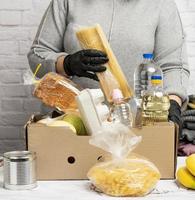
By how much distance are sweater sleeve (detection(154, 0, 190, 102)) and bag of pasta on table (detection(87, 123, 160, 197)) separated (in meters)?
0.57

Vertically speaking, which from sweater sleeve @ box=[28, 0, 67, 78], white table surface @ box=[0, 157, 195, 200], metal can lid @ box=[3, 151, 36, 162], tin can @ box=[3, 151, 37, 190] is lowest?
white table surface @ box=[0, 157, 195, 200]

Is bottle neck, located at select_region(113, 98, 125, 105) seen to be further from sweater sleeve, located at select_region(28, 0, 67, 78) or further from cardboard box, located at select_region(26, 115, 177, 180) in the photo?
sweater sleeve, located at select_region(28, 0, 67, 78)

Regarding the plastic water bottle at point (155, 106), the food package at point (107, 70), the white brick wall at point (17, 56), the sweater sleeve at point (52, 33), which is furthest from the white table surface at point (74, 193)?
the white brick wall at point (17, 56)

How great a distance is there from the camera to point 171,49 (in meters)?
1.60

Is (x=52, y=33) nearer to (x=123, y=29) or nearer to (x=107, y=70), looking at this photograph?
(x=123, y=29)

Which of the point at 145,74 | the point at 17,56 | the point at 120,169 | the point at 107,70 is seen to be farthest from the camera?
the point at 17,56

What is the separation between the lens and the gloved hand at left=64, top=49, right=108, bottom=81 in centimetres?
114

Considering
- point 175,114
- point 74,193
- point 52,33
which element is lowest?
point 74,193

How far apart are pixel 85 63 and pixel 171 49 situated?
1.59ft

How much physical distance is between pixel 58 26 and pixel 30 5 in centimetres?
41

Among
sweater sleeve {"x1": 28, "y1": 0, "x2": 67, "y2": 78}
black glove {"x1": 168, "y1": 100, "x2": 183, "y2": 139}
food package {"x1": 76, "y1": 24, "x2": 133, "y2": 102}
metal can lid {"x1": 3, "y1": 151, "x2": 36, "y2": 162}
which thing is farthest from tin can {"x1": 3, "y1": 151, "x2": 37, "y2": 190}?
sweater sleeve {"x1": 28, "y1": 0, "x2": 67, "y2": 78}

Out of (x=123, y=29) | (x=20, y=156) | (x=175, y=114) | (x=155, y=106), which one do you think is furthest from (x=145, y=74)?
(x=20, y=156)

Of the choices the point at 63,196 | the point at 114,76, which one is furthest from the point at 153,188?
the point at 114,76

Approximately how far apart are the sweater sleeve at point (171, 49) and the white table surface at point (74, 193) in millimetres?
543
